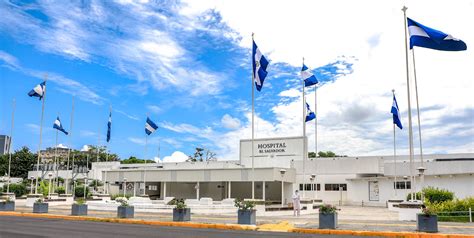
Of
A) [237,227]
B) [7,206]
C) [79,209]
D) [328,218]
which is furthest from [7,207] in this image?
[328,218]

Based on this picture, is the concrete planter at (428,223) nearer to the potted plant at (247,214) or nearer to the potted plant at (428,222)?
the potted plant at (428,222)

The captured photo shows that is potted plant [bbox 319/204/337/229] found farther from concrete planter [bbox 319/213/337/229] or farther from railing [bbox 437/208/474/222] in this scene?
railing [bbox 437/208/474/222]

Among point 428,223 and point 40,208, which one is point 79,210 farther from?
point 428,223

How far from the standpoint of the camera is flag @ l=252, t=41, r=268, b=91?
25.9m

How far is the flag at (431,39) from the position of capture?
1897 cm

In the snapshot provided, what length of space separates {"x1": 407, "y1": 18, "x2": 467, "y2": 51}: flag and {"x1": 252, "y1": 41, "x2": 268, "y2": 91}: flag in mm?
8154

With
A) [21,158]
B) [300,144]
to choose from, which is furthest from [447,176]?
[21,158]

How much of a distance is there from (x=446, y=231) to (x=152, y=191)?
47.9 meters

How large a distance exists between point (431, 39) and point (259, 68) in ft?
31.3

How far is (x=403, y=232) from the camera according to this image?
55.9 ft

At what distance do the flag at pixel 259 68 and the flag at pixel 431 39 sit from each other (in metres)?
8.15

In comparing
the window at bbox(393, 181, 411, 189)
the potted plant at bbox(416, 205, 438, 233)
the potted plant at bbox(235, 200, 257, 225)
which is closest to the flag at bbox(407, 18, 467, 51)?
the potted plant at bbox(416, 205, 438, 233)

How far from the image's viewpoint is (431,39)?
19875mm

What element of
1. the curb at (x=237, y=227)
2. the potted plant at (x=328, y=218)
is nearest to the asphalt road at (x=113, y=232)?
the curb at (x=237, y=227)
